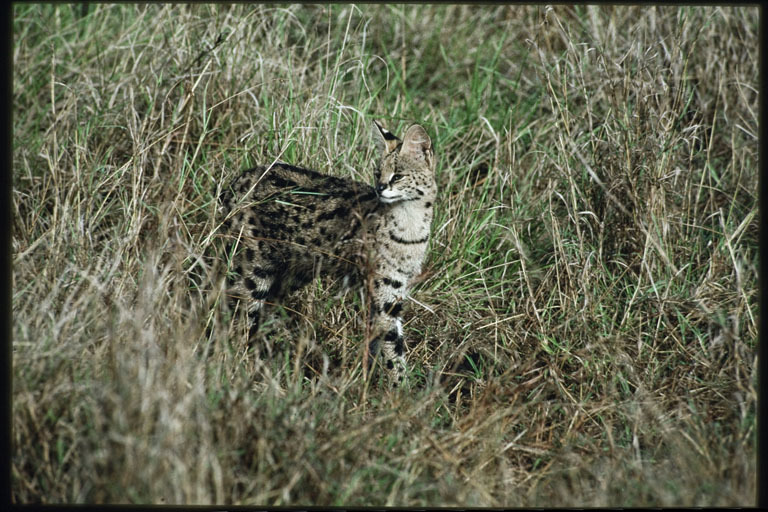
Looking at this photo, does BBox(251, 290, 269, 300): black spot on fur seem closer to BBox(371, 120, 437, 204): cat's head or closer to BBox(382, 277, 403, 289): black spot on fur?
BBox(382, 277, 403, 289): black spot on fur

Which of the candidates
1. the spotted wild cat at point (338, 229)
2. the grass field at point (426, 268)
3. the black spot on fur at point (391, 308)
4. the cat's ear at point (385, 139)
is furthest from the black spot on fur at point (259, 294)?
the cat's ear at point (385, 139)

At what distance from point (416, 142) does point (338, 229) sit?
2.03 ft

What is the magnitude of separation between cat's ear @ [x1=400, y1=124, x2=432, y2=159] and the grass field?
2.11ft

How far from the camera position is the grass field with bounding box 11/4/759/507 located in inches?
118

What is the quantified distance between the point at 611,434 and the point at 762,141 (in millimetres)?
1561

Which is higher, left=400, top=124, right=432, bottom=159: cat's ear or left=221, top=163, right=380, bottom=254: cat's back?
left=400, top=124, right=432, bottom=159: cat's ear

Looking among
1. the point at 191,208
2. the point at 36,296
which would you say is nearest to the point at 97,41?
the point at 191,208

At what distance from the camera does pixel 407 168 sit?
4.06m

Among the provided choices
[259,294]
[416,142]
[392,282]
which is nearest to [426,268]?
[392,282]

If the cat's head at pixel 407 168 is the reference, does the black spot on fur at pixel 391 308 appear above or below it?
below

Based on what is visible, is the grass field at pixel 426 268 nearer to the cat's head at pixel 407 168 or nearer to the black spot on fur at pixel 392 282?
the black spot on fur at pixel 392 282

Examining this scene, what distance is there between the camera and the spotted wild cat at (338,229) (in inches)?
161

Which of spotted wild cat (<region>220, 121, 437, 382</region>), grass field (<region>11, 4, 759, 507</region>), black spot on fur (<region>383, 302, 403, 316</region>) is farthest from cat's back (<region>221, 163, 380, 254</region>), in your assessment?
black spot on fur (<region>383, 302, 403, 316</region>)

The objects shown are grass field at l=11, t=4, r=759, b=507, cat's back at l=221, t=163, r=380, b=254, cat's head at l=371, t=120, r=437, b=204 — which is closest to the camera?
grass field at l=11, t=4, r=759, b=507
